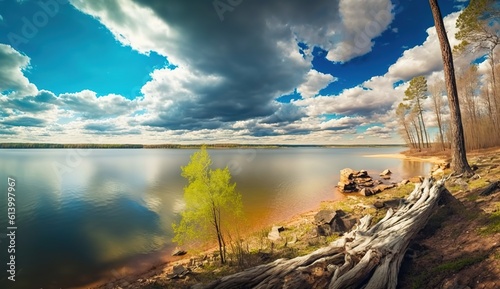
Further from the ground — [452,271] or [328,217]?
[452,271]

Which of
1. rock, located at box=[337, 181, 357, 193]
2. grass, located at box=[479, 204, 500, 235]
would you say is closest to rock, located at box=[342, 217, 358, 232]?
grass, located at box=[479, 204, 500, 235]

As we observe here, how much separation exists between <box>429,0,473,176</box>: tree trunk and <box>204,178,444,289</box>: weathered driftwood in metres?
12.9

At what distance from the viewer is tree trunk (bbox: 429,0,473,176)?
16.6 meters

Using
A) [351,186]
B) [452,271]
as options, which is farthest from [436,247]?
[351,186]

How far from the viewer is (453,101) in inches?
659

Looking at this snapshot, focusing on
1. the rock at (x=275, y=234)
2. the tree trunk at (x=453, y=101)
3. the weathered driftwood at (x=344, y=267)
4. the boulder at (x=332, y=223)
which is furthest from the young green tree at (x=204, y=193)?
the tree trunk at (x=453, y=101)

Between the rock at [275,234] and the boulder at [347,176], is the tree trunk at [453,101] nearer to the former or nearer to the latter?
the rock at [275,234]

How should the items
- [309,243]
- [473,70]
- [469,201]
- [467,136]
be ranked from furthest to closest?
[467,136] < [473,70] < [309,243] < [469,201]

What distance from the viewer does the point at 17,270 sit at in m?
14.0

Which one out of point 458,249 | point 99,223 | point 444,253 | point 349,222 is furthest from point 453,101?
point 99,223

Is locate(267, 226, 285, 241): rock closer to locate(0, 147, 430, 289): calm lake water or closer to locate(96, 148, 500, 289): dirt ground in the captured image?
locate(96, 148, 500, 289): dirt ground

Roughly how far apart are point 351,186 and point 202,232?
25009mm

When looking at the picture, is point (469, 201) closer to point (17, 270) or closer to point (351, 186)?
point (351, 186)

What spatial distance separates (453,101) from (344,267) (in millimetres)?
17535
